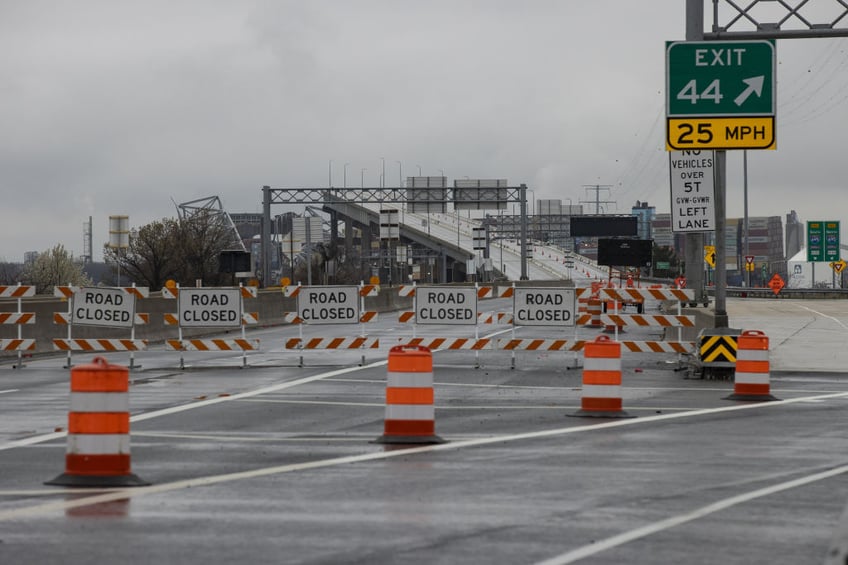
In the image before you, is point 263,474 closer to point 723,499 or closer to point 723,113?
point 723,499

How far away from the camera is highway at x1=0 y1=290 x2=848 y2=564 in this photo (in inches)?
321

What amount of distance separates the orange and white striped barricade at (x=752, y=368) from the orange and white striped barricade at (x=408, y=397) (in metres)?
6.24

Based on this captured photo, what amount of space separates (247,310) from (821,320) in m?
17.7

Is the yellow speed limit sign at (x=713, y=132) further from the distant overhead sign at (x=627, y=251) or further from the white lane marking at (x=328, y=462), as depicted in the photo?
the distant overhead sign at (x=627, y=251)

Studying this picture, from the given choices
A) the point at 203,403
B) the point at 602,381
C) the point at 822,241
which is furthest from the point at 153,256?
the point at 602,381

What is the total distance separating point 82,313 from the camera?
25891mm

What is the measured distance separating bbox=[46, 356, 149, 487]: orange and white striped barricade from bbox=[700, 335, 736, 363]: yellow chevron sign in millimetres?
13780

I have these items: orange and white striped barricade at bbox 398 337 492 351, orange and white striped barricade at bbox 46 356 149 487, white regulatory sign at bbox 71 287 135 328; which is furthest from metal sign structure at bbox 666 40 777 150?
orange and white striped barricade at bbox 46 356 149 487

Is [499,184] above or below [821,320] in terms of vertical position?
above

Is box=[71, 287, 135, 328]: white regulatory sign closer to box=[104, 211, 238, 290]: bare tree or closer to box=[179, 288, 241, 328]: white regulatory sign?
box=[179, 288, 241, 328]: white regulatory sign

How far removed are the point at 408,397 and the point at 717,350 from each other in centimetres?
1025

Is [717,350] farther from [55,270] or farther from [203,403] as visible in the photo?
[55,270]

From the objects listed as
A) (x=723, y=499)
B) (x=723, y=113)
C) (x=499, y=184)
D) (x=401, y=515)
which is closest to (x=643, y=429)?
(x=723, y=499)

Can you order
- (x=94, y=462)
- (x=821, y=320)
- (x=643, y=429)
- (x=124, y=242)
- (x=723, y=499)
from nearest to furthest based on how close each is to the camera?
(x=723, y=499), (x=94, y=462), (x=643, y=429), (x=821, y=320), (x=124, y=242)
